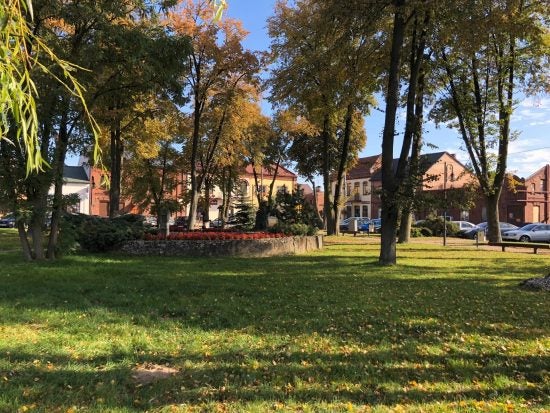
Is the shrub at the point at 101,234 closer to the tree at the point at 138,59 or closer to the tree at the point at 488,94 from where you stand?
the tree at the point at 138,59

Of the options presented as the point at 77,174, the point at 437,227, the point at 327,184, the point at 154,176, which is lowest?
the point at 437,227

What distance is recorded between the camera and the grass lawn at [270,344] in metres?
4.40

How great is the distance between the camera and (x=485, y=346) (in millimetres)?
6113

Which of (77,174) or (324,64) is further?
(77,174)

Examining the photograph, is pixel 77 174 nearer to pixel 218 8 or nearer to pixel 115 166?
pixel 115 166

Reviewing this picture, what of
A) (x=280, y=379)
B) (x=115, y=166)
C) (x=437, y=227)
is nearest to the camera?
(x=280, y=379)

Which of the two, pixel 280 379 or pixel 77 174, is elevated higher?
pixel 77 174

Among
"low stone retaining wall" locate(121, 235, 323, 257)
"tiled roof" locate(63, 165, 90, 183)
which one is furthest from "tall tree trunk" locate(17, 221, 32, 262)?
"tiled roof" locate(63, 165, 90, 183)

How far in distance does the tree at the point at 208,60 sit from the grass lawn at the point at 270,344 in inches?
593

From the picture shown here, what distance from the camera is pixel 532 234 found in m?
37.4

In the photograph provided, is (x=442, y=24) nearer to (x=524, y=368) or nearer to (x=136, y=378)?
(x=524, y=368)

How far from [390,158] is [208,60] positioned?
41.4 feet

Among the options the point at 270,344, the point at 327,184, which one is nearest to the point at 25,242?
the point at 270,344

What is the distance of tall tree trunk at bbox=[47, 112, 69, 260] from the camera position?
46.0 ft
